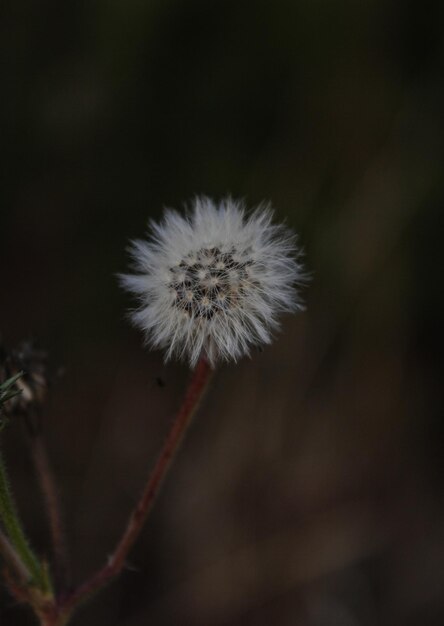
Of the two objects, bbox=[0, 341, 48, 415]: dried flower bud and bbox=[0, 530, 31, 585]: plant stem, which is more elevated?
bbox=[0, 341, 48, 415]: dried flower bud

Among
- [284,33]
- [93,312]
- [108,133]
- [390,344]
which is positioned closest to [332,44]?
[284,33]

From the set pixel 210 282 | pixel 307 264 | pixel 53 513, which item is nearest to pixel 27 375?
pixel 53 513

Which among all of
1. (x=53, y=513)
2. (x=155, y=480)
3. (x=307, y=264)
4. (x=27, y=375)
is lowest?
(x=155, y=480)

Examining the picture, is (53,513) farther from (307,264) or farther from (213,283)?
(307,264)

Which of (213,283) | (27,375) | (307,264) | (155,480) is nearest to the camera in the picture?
(213,283)

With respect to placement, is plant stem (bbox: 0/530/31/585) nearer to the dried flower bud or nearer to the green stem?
the green stem

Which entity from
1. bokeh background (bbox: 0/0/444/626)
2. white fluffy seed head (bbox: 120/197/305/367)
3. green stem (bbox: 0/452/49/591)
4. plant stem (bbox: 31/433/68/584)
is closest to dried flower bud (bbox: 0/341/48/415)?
plant stem (bbox: 31/433/68/584)
